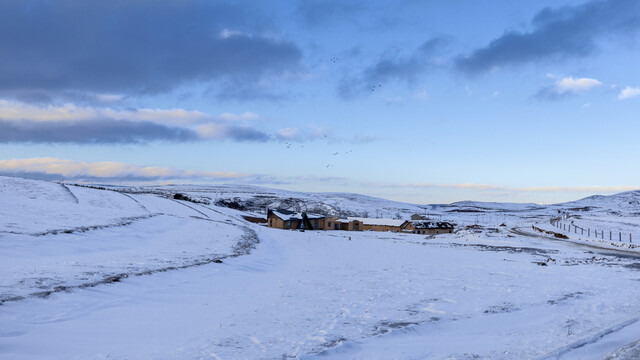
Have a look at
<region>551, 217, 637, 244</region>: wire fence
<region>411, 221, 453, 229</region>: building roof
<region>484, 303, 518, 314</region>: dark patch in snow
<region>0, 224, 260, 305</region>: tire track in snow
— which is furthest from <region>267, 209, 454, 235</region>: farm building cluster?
<region>484, 303, 518, 314</region>: dark patch in snow

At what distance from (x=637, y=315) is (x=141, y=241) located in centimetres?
2443

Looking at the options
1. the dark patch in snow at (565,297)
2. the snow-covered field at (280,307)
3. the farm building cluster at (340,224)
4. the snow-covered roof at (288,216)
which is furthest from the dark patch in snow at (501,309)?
the snow-covered roof at (288,216)

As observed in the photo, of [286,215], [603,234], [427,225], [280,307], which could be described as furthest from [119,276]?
[427,225]

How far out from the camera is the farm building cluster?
95688mm

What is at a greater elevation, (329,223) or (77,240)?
(77,240)

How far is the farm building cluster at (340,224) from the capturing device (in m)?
95.7

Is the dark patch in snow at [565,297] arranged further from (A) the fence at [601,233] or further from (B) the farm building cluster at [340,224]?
(B) the farm building cluster at [340,224]

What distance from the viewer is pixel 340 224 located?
108625 millimetres

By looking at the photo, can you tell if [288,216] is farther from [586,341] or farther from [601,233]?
[586,341]

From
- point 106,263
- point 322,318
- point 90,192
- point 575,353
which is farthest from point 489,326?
point 90,192

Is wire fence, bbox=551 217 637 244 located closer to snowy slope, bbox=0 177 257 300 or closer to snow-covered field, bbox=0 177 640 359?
snow-covered field, bbox=0 177 640 359

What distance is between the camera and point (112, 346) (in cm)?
822

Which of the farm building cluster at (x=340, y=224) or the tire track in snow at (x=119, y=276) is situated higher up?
the tire track in snow at (x=119, y=276)

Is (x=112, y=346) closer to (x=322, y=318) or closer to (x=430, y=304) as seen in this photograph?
(x=322, y=318)
